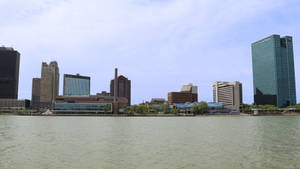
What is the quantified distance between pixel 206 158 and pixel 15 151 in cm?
2136

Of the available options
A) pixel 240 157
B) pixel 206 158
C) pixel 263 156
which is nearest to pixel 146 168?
pixel 206 158

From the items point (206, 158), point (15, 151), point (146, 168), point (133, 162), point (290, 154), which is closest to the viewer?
point (146, 168)

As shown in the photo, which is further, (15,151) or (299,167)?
(15,151)

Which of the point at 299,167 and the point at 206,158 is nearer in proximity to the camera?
the point at 299,167

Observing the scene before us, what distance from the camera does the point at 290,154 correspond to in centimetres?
2638

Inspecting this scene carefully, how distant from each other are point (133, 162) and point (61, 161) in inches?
266

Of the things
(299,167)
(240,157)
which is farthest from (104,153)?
(299,167)

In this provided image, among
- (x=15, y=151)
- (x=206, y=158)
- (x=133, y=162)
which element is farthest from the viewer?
(x=15, y=151)

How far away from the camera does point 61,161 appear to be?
914 inches

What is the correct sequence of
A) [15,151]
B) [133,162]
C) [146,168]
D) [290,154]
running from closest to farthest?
1. [146,168]
2. [133,162]
3. [290,154]
4. [15,151]

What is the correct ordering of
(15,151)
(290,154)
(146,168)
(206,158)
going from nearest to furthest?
(146,168), (206,158), (290,154), (15,151)

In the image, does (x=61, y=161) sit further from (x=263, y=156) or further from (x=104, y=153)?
(x=263, y=156)

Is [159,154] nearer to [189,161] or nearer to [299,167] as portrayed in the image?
[189,161]

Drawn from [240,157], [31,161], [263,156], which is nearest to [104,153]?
[31,161]
